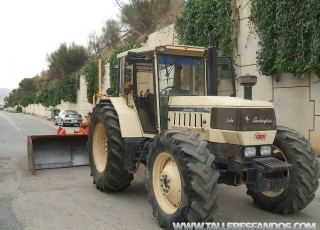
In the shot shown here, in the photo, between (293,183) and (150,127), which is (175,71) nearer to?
(150,127)

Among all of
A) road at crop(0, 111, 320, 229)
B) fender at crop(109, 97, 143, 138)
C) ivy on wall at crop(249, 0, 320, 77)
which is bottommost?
road at crop(0, 111, 320, 229)

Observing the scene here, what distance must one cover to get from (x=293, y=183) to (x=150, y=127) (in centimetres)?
248

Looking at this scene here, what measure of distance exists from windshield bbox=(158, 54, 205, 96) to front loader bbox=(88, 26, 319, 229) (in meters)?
0.02

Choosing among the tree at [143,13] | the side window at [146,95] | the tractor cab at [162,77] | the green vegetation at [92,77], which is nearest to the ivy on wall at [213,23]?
the tractor cab at [162,77]

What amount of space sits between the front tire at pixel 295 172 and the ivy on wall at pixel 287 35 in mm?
3952

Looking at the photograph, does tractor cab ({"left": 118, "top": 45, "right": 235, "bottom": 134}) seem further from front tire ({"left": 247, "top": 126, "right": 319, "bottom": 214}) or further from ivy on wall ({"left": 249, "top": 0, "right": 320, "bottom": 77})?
ivy on wall ({"left": 249, "top": 0, "right": 320, "bottom": 77})

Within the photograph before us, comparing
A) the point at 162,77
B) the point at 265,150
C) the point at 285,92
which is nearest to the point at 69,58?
the point at 285,92

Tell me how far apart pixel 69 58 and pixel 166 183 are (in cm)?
3809

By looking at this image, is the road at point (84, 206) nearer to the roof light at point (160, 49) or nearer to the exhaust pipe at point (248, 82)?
the exhaust pipe at point (248, 82)

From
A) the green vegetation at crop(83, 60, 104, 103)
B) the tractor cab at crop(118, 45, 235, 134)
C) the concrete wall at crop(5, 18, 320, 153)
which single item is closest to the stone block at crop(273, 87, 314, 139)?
the concrete wall at crop(5, 18, 320, 153)

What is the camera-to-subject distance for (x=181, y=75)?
239 inches

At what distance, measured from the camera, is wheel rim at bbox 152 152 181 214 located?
475cm

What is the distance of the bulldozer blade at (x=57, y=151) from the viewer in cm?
889

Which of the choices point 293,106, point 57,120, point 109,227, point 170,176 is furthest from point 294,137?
point 57,120
